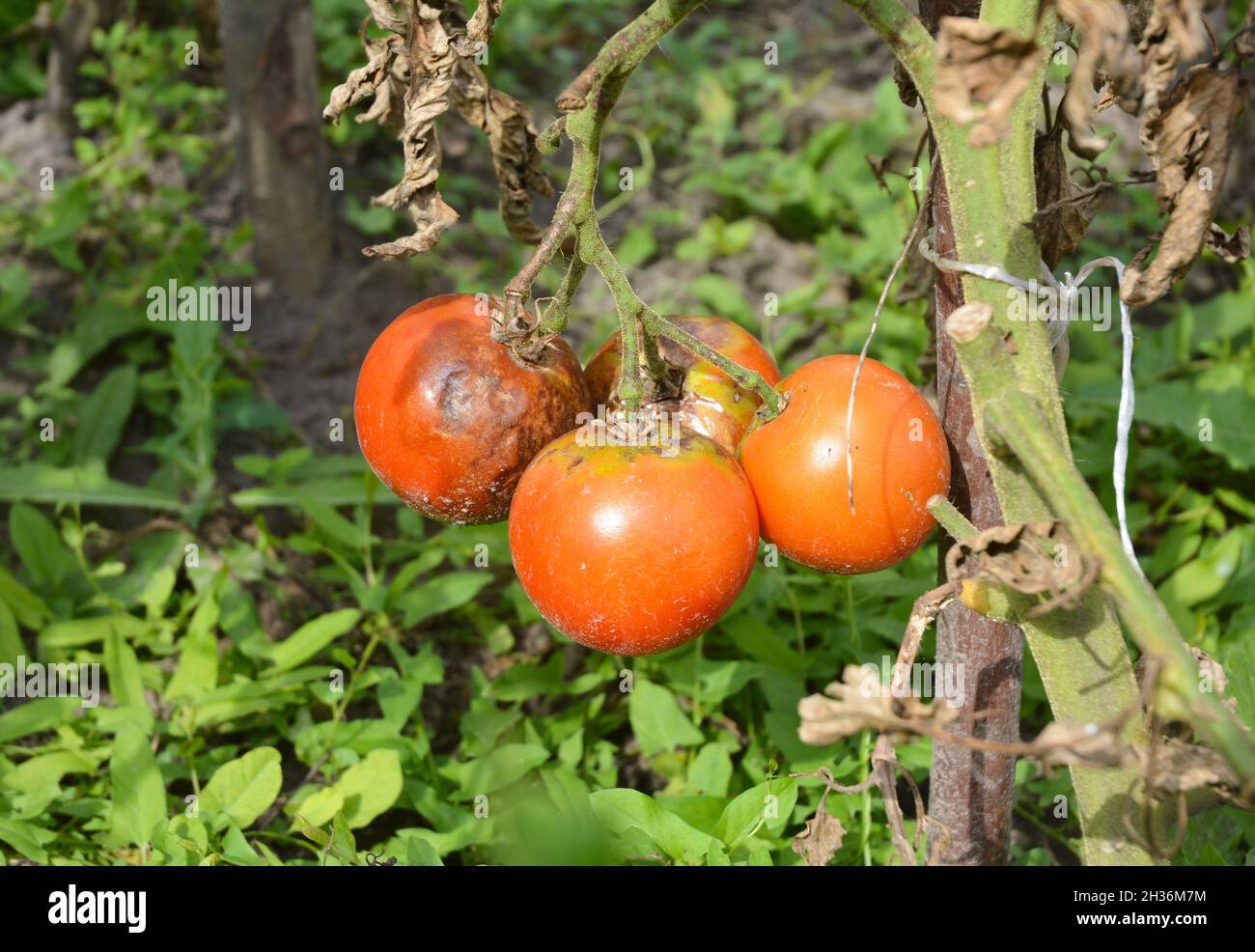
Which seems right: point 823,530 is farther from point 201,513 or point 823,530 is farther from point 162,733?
point 201,513

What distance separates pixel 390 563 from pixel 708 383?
1.54 meters

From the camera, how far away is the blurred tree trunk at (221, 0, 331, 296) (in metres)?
3.36

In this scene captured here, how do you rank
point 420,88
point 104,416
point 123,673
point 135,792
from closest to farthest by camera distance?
point 420,88
point 135,792
point 123,673
point 104,416

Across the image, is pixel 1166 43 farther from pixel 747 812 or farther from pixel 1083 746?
pixel 747 812

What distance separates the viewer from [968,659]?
5.65 ft

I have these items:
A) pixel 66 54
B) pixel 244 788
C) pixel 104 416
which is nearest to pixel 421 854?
pixel 244 788

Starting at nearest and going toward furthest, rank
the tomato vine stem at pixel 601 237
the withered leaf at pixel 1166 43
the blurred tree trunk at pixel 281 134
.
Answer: the withered leaf at pixel 1166 43 → the tomato vine stem at pixel 601 237 → the blurred tree trunk at pixel 281 134

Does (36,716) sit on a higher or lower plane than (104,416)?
lower

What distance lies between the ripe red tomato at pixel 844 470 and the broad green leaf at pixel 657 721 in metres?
0.89

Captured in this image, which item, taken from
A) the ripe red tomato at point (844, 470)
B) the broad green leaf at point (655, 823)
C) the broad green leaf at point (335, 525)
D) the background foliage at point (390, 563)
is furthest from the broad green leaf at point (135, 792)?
the ripe red tomato at point (844, 470)

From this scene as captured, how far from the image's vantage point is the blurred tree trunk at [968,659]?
1614mm

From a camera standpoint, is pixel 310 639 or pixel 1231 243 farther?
pixel 310 639

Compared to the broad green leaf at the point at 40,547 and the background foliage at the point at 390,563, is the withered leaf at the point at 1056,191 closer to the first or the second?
the background foliage at the point at 390,563

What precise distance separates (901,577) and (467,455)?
133 cm
